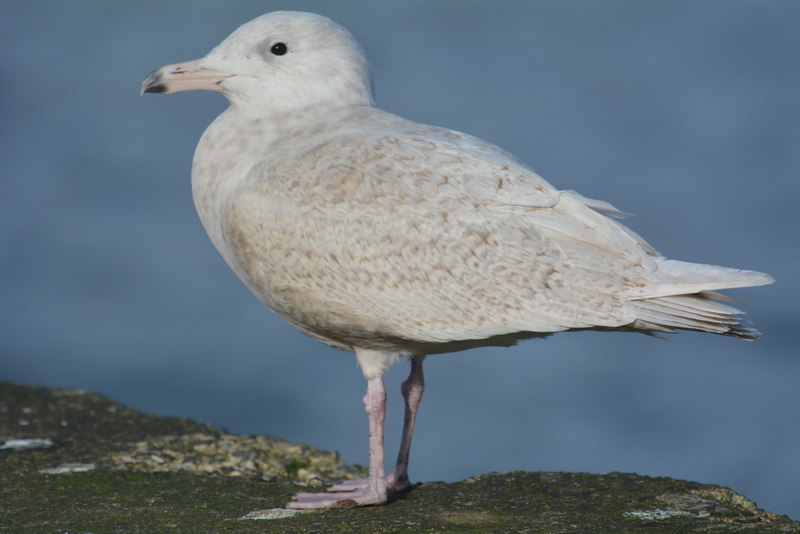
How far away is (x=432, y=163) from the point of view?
4.95 m

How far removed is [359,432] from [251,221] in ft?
30.4

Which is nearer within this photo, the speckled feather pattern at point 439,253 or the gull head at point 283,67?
the speckled feather pattern at point 439,253

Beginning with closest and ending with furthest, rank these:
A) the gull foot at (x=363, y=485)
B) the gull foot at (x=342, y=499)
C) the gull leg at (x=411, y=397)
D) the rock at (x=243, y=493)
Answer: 1. the rock at (x=243, y=493)
2. the gull foot at (x=342, y=499)
3. the gull foot at (x=363, y=485)
4. the gull leg at (x=411, y=397)

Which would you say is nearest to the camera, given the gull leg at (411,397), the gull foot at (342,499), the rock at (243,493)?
the rock at (243,493)

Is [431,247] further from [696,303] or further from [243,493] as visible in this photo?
[243,493]

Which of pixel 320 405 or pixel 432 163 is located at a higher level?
pixel 432 163

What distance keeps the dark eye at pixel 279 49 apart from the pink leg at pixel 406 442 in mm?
1971

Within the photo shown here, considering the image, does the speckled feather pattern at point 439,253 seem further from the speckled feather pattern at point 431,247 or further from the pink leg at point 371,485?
the pink leg at point 371,485

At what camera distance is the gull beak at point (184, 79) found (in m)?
5.77

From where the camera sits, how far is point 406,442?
18.5 feet

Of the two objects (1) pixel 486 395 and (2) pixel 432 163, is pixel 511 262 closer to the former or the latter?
(2) pixel 432 163

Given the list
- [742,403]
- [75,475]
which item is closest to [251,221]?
[75,475]

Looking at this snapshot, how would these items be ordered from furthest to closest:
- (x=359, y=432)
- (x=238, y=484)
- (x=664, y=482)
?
(x=359, y=432)
(x=238, y=484)
(x=664, y=482)

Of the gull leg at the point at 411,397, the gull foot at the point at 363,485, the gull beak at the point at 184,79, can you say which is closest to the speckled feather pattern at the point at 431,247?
the gull leg at the point at 411,397
